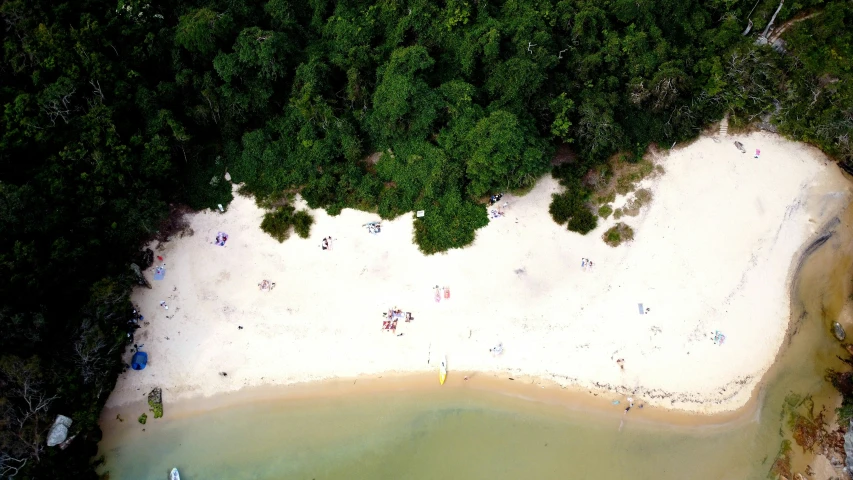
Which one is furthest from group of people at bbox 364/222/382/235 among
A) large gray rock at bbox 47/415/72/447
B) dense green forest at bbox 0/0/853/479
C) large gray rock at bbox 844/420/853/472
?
large gray rock at bbox 844/420/853/472

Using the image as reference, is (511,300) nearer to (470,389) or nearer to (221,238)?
(470,389)

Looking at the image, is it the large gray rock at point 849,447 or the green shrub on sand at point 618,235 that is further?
the green shrub on sand at point 618,235

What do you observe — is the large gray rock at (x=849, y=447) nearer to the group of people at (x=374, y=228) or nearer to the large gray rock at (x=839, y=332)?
the large gray rock at (x=839, y=332)

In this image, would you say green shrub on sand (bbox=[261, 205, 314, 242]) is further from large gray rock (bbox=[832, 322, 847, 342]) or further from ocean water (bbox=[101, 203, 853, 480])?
large gray rock (bbox=[832, 322, 847, 342])

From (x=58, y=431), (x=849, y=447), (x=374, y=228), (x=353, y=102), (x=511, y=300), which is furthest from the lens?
(x=353, y=102)

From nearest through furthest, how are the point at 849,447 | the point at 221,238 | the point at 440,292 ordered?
the point at 849,447 < the point at 440,292 < the point at 221,238

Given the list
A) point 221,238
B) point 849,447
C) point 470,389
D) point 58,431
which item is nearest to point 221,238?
point 221,238

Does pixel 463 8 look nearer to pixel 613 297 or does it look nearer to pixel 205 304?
pixel 613 297

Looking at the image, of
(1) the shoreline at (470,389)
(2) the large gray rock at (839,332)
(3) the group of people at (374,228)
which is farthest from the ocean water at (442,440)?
(3) the group of people at (374,228)
